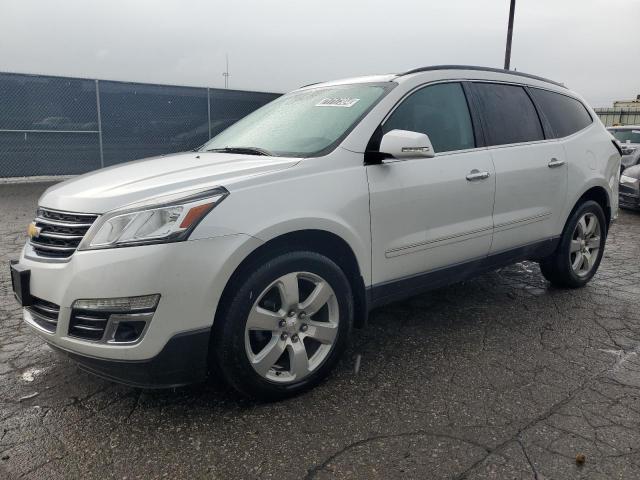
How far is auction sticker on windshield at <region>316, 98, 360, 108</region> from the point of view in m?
3.29

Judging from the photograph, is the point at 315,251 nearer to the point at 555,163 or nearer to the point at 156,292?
the point at 156,292

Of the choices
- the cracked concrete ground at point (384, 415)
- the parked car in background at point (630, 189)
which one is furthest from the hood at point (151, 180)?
the parked car in background at point (630, 189)

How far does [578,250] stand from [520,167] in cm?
123

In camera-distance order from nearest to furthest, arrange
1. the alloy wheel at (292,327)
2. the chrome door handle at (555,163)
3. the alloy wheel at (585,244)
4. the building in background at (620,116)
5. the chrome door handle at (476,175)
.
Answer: the alloy wheel at (292,327) < the chrome door handle at (476,175) < the chrome door handle at (555,163) < the alloy wheel at (585,244) < the building in background at (620,116)

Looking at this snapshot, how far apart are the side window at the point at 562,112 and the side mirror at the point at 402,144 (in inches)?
74.2

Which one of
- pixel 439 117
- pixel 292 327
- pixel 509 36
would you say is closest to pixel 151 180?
pixel 292 327

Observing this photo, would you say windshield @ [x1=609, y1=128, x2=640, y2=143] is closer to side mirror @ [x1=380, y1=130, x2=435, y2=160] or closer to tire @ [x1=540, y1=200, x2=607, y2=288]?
tire @ [x1=540, y1=200, x2=607, y2=288]

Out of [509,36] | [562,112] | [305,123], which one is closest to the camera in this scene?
[305,123]

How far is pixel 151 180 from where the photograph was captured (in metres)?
2.64

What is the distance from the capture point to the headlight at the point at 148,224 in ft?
7.47

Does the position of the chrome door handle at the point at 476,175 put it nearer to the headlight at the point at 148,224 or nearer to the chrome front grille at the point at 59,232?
the headlight at the point at 148,224

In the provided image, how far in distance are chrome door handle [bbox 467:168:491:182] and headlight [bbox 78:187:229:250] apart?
70.7 inches

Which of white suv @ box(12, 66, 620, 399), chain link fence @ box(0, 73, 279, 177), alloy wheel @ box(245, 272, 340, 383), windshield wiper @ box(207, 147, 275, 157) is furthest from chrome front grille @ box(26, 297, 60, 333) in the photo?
chain link fence @ box(0, 73, 279, 177)

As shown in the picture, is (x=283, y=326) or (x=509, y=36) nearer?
(x=283, y=326)
